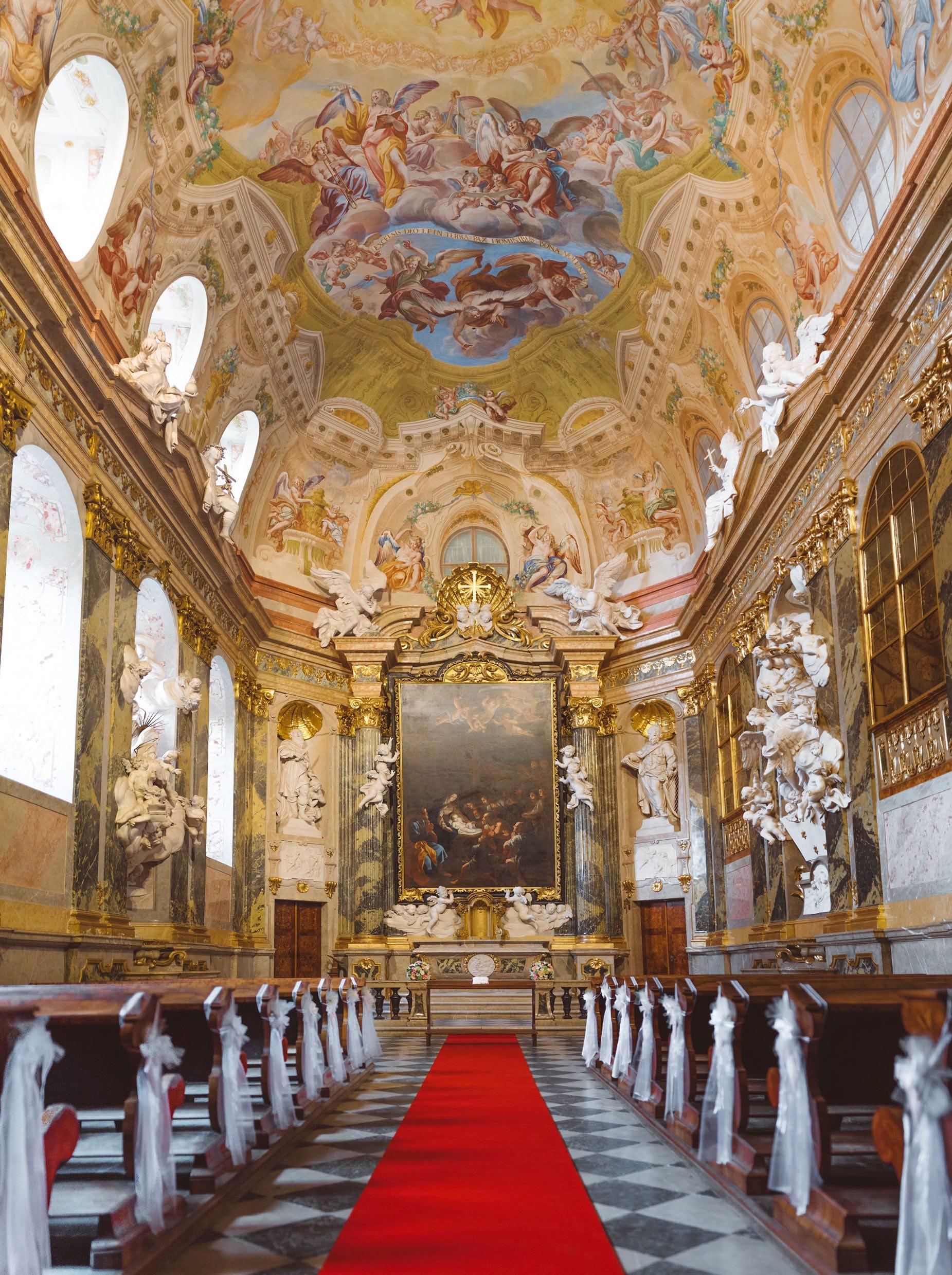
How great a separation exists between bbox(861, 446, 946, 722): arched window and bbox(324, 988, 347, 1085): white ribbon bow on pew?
20.0ft

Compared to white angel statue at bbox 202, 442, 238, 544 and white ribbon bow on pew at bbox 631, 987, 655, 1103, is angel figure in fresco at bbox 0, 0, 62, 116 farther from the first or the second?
white ribbon bow on pew at bbox 631, 987, 655, 1103

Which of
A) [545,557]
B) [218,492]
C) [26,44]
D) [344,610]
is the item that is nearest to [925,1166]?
[26,44]

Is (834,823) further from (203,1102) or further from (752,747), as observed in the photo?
(203,1102)

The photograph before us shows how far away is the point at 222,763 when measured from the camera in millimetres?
20234

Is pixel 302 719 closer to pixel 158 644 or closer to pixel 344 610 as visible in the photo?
pixel 344 610

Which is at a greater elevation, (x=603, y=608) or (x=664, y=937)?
(x=603, y=608)

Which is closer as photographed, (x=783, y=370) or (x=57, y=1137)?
(x=57, y=1137)

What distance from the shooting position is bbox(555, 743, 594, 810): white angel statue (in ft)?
74.6

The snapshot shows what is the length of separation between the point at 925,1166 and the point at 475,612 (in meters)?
20.4

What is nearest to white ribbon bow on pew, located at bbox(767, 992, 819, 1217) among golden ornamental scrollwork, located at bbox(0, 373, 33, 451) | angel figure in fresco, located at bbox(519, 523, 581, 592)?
golden ornamental scrollwork, located at bbox(0, 373, 33, 451)

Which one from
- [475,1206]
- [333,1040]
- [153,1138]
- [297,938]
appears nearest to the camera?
[153,1138]

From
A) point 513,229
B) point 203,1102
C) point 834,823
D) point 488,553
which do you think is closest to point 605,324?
point 513,229

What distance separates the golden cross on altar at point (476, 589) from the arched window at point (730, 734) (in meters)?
5.80

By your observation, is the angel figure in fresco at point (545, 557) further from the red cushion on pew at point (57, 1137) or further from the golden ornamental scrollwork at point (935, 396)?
the red cushion on pew at point (57, 1137)
